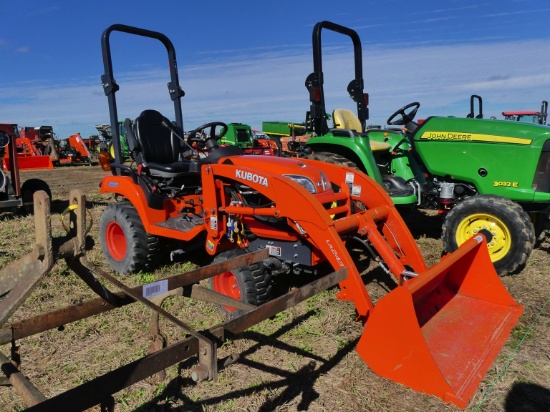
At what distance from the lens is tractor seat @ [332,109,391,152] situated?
5237mm

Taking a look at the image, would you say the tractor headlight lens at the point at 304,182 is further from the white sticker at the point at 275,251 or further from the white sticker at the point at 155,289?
the white sticker at the point at 155,289

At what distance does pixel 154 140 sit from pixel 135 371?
3144 mm

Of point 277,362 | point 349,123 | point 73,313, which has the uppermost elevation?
point 349,123

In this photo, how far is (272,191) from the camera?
290cm

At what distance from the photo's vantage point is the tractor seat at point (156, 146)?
4.02 meters

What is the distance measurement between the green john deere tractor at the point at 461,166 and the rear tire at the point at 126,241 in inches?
79.0

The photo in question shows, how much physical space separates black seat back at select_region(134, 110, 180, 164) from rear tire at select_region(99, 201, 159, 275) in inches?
20.1

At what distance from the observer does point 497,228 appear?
393 centimetres

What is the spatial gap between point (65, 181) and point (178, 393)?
12052mm

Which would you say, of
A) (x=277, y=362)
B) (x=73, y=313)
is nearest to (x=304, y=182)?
(x=277, y=362)

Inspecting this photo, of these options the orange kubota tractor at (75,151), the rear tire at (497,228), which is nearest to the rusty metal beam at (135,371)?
the rear tire at (497,228)

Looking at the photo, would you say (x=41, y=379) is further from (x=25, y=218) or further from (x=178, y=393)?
(x=25, y=218)

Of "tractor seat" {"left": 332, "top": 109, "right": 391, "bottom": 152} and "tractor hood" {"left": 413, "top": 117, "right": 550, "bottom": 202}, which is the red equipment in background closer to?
"tractor seat" {"left": 332, "top": 109, "right": 391, "bottom": 152}

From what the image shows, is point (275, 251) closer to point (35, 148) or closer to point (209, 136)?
point (209, 136)
